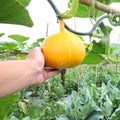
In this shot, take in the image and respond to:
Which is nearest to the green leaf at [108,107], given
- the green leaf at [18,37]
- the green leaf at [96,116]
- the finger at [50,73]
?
the green leaf at [96,116]

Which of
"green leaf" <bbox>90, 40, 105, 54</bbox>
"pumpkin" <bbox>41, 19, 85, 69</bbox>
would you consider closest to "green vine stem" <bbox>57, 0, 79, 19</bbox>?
"pumpkin" <bbox>41, 19, 85, 69</bbox>

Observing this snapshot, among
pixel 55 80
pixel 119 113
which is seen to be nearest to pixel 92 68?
pixel 55 80

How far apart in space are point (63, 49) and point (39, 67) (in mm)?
85

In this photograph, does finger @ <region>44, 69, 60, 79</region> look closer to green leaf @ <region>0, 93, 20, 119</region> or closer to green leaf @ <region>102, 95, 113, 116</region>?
green leaf @ <region>0, 93, 20, 119</region>

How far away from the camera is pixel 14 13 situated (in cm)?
77

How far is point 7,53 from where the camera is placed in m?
0.98

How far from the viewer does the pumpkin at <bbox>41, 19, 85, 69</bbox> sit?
1.82 feet

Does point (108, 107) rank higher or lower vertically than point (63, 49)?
Answer: lower

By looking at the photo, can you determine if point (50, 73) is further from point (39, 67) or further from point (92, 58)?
point (92, 58)

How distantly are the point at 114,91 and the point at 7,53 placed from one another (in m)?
3.66

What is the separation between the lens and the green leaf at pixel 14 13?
0.73 m

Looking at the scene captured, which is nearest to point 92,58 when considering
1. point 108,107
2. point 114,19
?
point 114,19

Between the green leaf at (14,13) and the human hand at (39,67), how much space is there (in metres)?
0.14

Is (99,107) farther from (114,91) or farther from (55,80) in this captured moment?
(55,80)
